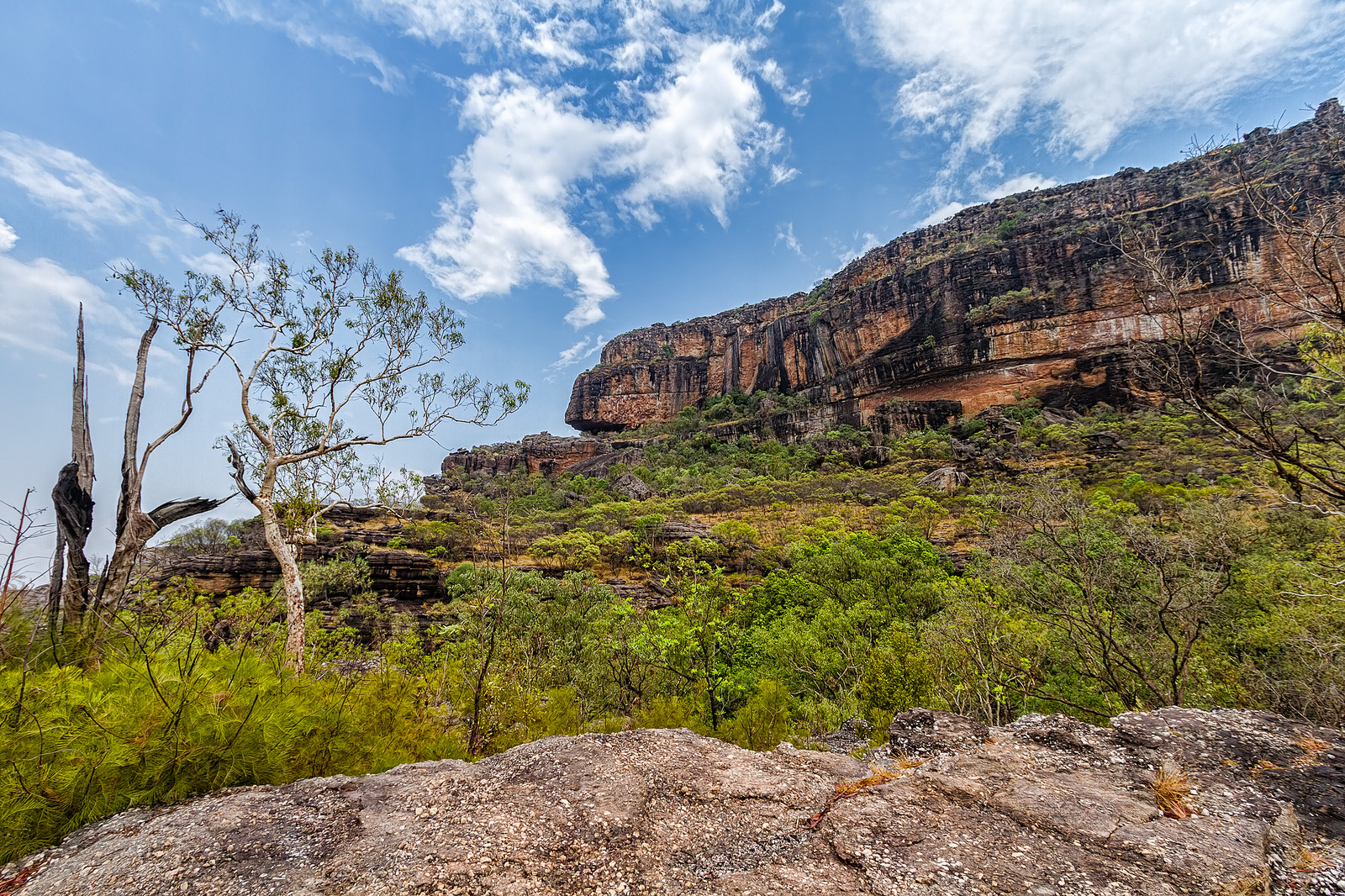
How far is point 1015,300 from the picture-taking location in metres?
48.9

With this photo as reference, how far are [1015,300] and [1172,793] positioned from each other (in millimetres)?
58389

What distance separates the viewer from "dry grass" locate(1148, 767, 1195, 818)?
2.46 m

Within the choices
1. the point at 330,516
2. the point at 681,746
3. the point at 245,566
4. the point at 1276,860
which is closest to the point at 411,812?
the point at 681,746

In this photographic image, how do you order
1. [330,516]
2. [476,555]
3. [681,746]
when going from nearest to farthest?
[681,746] < [476,555] < [330,516]

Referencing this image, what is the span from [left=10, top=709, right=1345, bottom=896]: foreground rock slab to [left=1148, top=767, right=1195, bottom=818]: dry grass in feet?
0.08

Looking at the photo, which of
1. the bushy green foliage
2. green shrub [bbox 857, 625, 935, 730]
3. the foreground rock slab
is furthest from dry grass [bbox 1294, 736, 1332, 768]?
the bushy green foliage

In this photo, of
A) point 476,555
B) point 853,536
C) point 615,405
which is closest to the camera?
point 853,536

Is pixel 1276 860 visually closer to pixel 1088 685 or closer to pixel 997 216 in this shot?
pixel 1088 685

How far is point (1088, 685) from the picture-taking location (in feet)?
26.6

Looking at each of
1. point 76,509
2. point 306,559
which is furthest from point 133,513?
point 306,559

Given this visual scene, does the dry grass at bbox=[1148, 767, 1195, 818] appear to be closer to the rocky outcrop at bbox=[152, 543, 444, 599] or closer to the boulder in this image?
the rocky outcrop at bbox=[152, 543, 444, 599]

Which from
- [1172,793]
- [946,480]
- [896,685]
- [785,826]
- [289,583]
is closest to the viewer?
[1172,793]

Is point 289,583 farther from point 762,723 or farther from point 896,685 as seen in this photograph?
point 896,685

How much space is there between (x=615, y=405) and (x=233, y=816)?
3016 inches
